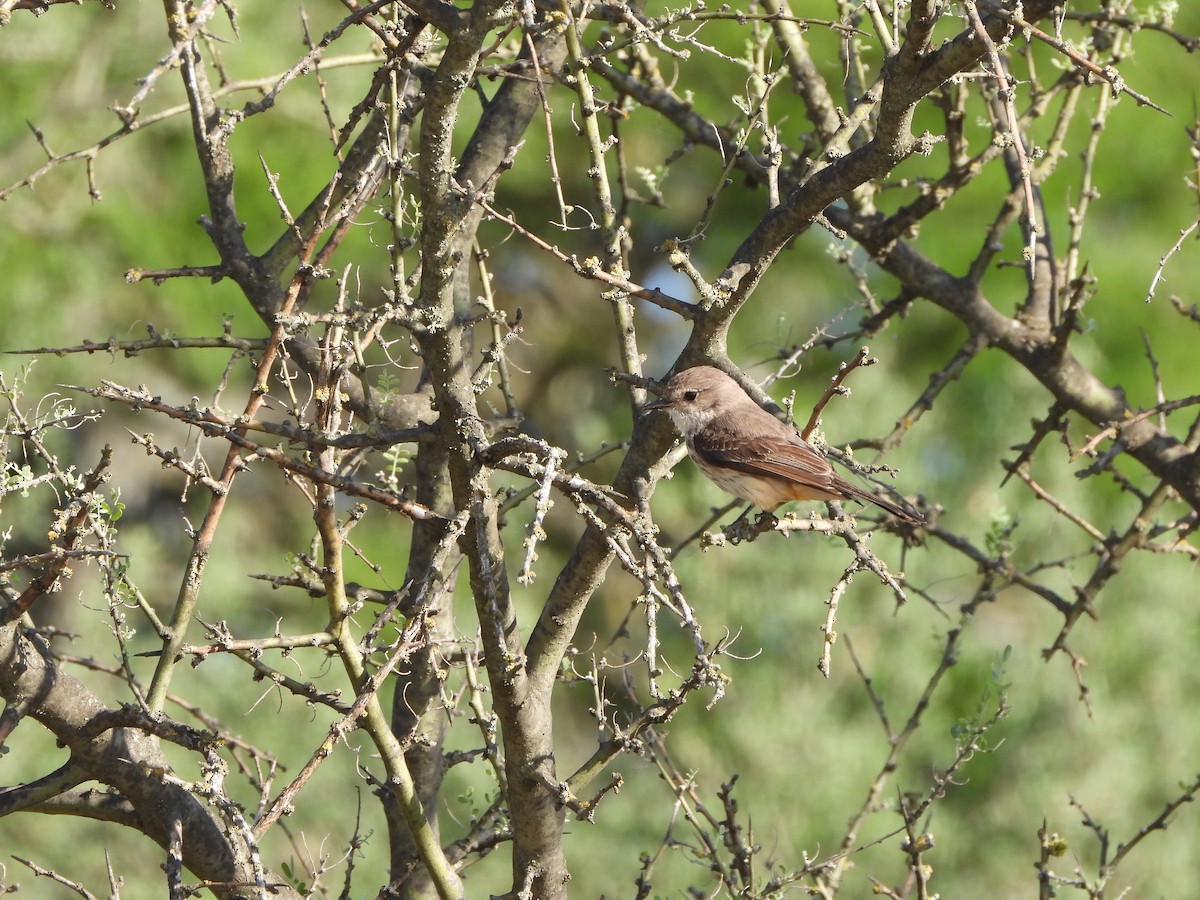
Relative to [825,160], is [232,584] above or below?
above

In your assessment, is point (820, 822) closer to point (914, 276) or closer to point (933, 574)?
point (933, 574)

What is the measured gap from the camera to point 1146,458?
3781mm

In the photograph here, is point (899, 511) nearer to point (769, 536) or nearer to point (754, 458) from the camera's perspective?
point (754, 458)

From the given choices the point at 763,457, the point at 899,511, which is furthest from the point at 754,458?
the point at 899,511

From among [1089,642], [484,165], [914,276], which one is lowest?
[484,165]

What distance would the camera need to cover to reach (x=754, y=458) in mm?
4137

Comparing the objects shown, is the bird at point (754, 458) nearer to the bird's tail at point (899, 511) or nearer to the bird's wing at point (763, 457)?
the bird's wing at point (763, 457)

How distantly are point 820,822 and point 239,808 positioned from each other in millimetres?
6338

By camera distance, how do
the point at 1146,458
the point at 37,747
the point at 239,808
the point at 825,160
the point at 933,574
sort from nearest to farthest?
1. the point at 239,808
2. the point at 825,160
3. the point at 1146,458
4. the point at 37,747
5. the point at 933,574

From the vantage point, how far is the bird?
3.89 m

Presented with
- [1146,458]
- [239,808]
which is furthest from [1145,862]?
[239,808]

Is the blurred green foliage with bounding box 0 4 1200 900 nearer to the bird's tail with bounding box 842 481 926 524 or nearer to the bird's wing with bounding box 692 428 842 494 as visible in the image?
the bird's wing with bounding box 692 428 842 494

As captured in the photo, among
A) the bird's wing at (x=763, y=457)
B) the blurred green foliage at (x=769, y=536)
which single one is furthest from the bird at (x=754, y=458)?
the blurred green foliage at (x=769, y=536)

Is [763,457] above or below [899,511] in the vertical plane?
above
